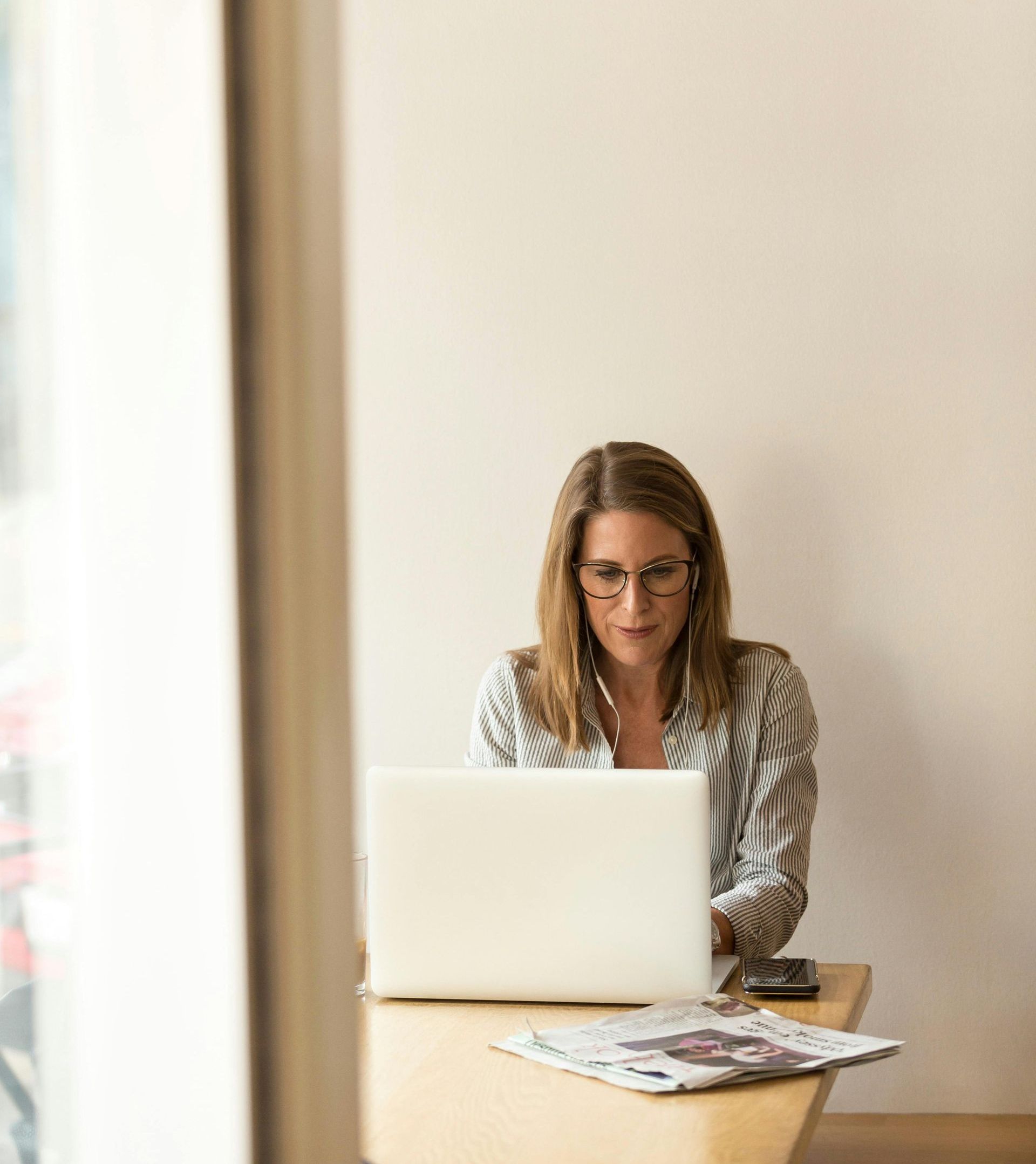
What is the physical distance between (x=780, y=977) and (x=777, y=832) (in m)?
0.41

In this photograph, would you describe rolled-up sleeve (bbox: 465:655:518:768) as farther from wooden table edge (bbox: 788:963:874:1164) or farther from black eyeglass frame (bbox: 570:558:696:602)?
wooden table edge (bbox: 788:963:874:1164)

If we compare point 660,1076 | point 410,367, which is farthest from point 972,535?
point 660,1076

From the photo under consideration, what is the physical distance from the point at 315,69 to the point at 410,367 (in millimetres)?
2018

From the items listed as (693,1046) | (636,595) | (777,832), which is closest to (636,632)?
(636,595)

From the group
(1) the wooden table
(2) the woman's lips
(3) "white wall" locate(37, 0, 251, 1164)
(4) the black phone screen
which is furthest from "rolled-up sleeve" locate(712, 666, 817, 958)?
(3) "white wall" locate(37, 0, 251, 1164)

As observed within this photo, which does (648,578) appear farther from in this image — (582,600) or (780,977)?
(780,977)

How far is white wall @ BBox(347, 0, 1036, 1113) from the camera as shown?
2191 millimetres

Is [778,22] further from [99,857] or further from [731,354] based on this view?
[99,857]

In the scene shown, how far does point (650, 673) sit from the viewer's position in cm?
210

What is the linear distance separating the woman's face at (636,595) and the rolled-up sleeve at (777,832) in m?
0.22

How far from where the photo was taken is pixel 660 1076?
1.12 m

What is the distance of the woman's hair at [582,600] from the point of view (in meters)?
2.02

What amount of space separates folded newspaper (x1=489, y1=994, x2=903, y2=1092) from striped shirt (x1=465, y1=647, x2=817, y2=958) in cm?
47

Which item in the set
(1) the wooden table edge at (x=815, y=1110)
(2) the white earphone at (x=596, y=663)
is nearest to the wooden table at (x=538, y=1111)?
(1) the wooden table edge at (x=815, y=1110)
